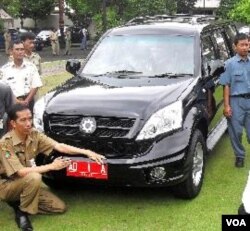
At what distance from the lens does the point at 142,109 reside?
15.7 feet

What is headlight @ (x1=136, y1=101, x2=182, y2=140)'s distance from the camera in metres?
4.73

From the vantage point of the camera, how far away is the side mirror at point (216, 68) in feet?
19.8

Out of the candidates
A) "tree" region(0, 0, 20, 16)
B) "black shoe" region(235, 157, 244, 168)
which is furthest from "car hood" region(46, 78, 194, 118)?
"tree" region(0, 0, 20, 16)

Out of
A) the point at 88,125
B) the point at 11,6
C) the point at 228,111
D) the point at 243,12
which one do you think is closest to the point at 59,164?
the point at 88,125

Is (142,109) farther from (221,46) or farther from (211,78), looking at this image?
(221,46)

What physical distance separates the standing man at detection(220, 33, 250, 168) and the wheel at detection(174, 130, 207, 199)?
0.77 meters

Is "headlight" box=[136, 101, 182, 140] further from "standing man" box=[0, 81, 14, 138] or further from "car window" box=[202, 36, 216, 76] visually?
"standing man" box=[0, 81, 14, 138]

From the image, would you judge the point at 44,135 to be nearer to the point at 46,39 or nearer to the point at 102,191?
the point at 102,191

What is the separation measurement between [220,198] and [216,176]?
2.38 ft

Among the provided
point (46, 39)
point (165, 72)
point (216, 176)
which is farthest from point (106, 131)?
point (46, 39)

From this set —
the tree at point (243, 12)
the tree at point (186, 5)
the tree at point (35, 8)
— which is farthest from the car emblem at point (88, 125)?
the tree at point (186, 5)

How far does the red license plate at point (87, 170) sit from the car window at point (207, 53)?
188 centimetres

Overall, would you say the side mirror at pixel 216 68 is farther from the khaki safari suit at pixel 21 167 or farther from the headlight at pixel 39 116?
the khaki safari suit at pixel 21 167

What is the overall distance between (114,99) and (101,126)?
12.6 inches
